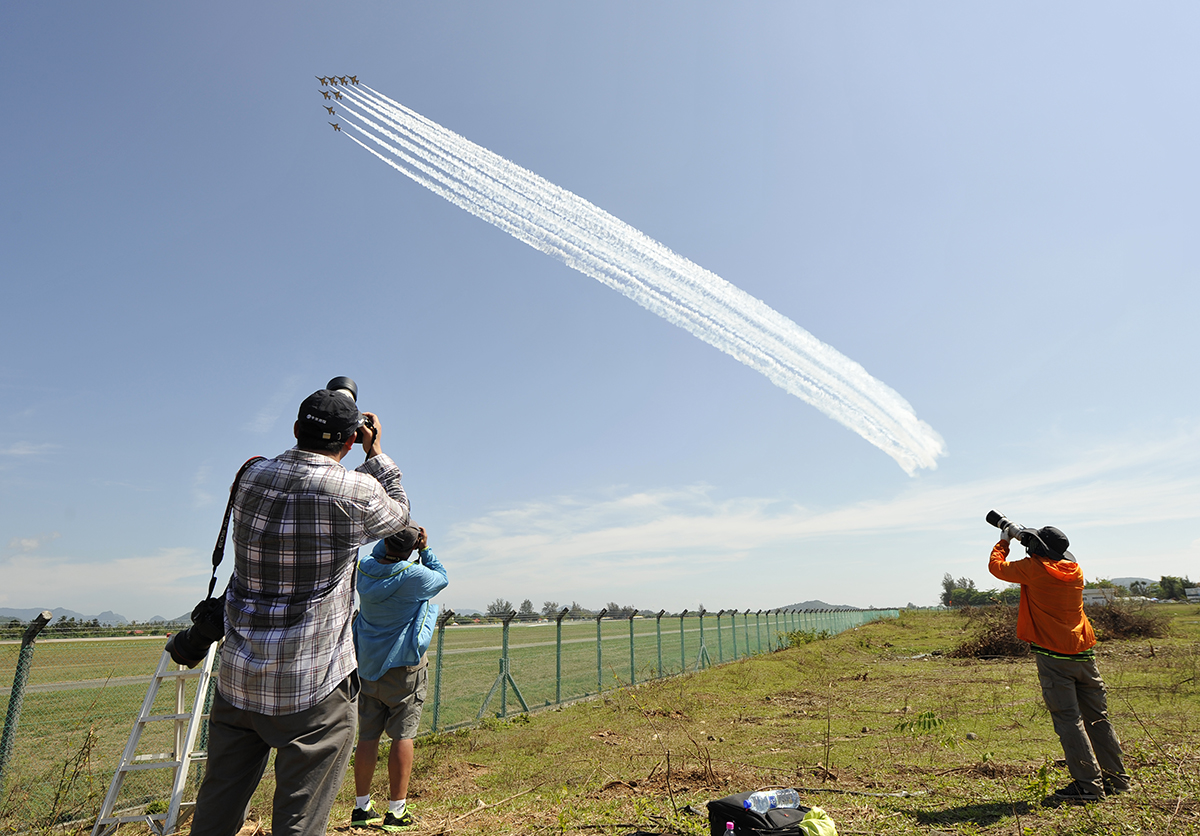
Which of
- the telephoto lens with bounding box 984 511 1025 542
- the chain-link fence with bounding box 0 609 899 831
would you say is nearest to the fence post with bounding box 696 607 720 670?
the chain-link fence with bounding box 0 609 899 831

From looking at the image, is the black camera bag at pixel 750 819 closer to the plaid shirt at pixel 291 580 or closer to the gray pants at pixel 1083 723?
the plaid shirt at pixel 291 580

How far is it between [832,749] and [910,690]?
6207mm

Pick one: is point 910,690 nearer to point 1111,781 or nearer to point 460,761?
point 1111,781

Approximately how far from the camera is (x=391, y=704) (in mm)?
4555

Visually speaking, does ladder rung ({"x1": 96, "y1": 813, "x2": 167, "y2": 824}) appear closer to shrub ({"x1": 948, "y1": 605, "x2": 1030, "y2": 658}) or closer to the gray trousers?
the gray trousers

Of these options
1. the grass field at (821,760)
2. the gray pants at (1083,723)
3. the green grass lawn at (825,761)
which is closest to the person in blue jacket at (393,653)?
the grass field at (821,760)

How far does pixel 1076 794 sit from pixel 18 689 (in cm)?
833

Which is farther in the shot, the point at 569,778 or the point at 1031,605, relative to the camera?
the point at 569,778

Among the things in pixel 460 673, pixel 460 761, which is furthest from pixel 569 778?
pixel 460 673

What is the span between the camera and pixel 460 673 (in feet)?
66.8

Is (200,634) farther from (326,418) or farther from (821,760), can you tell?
(821,760)

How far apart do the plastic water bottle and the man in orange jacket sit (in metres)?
2.50

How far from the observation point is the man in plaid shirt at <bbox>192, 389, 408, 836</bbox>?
215cm

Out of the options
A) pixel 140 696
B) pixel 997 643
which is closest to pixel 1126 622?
pixel 997 643
